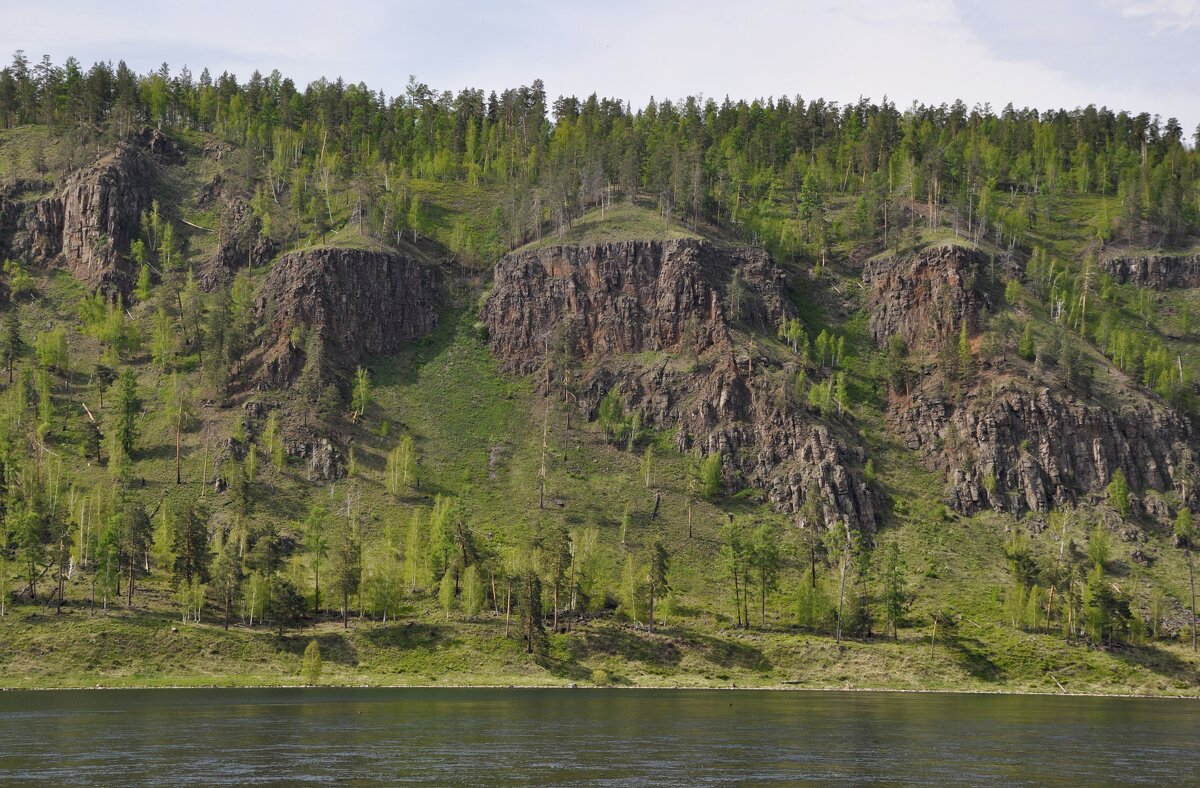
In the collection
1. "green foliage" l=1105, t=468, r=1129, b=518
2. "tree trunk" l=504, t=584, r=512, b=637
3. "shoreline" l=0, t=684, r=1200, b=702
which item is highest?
"green foliage" l=1105, t=468, r=1129, b=518

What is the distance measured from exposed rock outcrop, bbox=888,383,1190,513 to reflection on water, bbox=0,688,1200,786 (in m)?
72.6

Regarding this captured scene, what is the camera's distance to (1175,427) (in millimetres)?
194625

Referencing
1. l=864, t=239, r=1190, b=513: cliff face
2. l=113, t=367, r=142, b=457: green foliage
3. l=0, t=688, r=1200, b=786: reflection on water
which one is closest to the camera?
l=0, t=688, r=1200, b=786: reflection on water

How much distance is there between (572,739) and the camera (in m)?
81.9

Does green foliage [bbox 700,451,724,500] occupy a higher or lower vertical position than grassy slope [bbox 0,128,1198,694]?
higher

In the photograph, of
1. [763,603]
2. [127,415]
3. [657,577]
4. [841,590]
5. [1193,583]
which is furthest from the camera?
[127,415]

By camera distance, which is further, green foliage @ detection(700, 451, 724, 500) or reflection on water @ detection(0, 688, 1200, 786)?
green foliage @ detection(700, 451, 724, 500)

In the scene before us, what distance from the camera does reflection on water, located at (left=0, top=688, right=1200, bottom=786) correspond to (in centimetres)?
6762

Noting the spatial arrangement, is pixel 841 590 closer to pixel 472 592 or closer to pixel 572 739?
pixel 472 592

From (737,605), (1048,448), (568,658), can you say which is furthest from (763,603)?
(1048,448)

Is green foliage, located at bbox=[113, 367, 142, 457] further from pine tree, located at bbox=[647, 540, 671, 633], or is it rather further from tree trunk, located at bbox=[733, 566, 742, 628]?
tree trunk, located at bbox=[733, 566, 742, 628]

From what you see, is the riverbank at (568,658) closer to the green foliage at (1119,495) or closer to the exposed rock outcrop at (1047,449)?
the green foliage at (1119,495)

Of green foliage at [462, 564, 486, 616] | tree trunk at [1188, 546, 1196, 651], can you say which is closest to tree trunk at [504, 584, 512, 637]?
green foliage at [462, 564, 486, 616]

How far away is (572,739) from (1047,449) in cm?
13951
